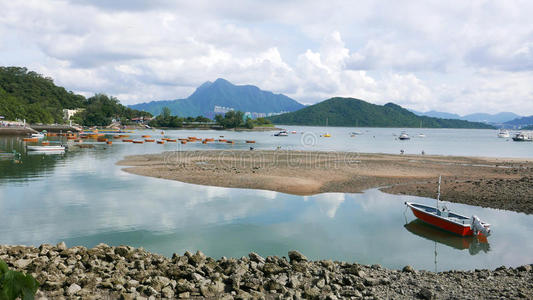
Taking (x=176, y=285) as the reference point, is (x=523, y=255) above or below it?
below

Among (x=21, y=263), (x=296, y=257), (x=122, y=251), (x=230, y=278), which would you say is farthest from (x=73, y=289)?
(x=296, y=257)

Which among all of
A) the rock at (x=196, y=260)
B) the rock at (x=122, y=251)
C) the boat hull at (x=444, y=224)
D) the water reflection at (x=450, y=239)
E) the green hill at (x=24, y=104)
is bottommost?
the water reflection at (x=450, y=239)

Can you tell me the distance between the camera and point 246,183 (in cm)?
3438

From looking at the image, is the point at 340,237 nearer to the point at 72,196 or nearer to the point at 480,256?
the point at 480,256

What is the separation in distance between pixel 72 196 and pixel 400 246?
2578cm

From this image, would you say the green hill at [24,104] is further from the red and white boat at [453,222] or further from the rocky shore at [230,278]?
the red and white boat at [453,222]

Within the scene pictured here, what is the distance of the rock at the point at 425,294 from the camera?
443 inches

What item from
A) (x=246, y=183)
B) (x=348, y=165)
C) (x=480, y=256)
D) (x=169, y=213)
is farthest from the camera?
(x=348, y=165)

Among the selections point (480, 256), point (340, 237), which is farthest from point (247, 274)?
point (480, 256)

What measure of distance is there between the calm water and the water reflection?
0.06 metres

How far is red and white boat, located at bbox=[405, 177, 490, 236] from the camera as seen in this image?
63.8 feet

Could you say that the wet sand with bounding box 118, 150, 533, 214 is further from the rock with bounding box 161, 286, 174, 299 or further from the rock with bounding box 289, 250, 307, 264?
the rock with bounding box 161, 286, 174, 299

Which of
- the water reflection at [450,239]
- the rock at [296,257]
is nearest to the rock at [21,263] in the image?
the rock at [296,257]

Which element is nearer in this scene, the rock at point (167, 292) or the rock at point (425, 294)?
the rock at point (167, 292)
